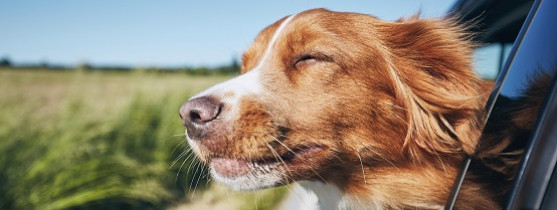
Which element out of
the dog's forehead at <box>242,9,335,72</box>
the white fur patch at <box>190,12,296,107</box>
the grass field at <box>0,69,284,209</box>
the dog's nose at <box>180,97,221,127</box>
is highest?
A: the dog's forehead at <box>242,9,335,72</box>

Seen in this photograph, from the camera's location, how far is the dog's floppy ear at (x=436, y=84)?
1.73 m

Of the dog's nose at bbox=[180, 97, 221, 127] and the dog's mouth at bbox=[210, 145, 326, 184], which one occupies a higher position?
the dog's nose at bbox=[180, 97, 221, 127]

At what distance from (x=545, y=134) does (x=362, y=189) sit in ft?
2.77

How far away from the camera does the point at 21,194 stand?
154 inches

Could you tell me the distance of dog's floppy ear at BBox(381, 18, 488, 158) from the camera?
1.73 m

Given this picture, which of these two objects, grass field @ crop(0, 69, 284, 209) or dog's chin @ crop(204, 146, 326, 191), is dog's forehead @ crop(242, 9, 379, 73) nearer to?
dog's chin @ crop(204, 146, 326, 191)

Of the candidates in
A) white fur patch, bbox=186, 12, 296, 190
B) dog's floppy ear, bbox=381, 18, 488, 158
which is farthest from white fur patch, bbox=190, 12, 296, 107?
dog's floppy ear, bbox=381, 18, 488, 158

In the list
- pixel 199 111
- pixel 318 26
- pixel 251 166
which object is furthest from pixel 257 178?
pixel 318 26

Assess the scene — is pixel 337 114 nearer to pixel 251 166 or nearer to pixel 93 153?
pixel 251 166

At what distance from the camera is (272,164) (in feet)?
6.10

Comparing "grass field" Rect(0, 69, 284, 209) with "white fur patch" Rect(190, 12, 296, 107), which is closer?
"white fur patch" Rect(190, 12, 296, 107)

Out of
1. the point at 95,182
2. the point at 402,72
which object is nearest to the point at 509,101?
the point at 402,72

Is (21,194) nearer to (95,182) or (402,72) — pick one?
(95,182)

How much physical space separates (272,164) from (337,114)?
1.03ft
